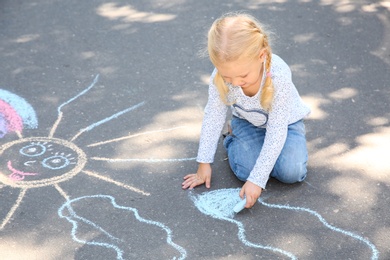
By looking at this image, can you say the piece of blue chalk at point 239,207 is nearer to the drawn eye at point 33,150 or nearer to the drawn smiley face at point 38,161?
the drawn smiley face at point 38,161

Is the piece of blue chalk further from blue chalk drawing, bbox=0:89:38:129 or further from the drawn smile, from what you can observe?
blue chalk drawing, bbox=0:89:38:129

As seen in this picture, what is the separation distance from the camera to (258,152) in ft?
10.6

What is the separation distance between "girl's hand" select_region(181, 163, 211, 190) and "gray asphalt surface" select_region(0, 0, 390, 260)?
5cm

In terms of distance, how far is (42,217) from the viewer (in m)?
2.96

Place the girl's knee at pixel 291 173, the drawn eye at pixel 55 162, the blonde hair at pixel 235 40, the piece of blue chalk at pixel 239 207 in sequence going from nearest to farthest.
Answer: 1. the blonde hair at pixel 235 40
2. the piece of blue chalk at pixel 239 207
3. the girl's knee at pixel 291 173
4. the drawn eye at pixel 55 162

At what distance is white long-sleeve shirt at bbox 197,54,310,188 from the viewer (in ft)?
9.85

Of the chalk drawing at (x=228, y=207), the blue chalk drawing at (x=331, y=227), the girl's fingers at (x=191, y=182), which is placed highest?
the girl's fingers at (x=191, y=182)

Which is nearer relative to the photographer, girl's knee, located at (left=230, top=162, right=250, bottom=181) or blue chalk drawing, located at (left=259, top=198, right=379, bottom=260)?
blue chalk drawing, located at (left=259, top=198, right=379, bottom=260)

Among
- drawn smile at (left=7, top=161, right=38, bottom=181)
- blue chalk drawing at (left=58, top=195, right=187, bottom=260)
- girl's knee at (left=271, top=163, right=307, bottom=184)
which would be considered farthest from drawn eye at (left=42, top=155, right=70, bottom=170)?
girl's knee at (left=271, top=163, right=307, bottom=184)

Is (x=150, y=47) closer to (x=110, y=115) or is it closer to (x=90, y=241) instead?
(x=110, y=115)

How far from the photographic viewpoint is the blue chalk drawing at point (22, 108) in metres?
3.70

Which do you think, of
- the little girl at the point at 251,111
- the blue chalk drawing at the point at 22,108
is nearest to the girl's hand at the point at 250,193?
the little girl at the point at 251,111

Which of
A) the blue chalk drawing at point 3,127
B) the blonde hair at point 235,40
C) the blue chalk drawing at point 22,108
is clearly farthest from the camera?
the blue chalk drawing at point 22,108

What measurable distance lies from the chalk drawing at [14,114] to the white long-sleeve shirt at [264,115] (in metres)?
1.09
